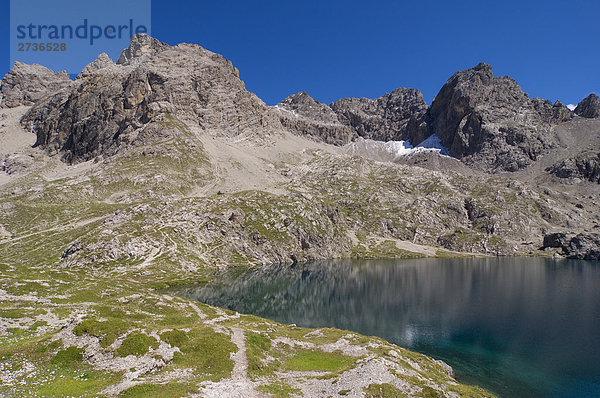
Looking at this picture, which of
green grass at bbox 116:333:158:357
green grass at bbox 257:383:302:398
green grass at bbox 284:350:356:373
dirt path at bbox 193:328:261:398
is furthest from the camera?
green grass at bbox 284:350:356:373

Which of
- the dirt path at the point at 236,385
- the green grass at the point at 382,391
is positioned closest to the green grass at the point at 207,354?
the dirt path at the point at 236,385

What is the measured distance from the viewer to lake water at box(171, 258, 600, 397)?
174 ft

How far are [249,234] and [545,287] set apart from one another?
134m

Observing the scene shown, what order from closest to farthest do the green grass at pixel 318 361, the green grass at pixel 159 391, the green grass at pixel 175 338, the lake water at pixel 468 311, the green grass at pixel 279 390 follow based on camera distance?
1. the green grass at pixel 159 391
2. the green grass at pixel 279 390
3. the green grass at pixel 175 338
4. the green grass at pixel 318 361
5. the lake water at pixel 468 311

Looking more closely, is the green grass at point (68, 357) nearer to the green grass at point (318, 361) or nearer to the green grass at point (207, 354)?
the green grass at point (207, 354)

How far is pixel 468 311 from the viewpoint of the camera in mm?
90500

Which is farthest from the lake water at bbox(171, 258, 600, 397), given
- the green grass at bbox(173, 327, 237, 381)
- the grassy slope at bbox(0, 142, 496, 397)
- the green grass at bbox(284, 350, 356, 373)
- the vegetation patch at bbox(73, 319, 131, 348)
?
the vegetation patch at bbox(73, 319, 131, 348)

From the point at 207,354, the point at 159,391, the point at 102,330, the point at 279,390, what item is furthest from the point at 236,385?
the point at 102,330

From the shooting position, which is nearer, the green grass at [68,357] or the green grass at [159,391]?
the green grass at [159,391]

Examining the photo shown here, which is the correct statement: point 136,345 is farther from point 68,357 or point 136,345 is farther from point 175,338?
point 68,357

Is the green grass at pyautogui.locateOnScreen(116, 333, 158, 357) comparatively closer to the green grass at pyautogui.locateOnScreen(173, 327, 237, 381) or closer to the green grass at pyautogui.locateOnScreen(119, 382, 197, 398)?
the green grass at pyautogui.locateOnScreen(173, 327, 237, 381)

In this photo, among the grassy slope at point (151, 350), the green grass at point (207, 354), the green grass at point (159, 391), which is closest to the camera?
the green grass at point (159, 391)

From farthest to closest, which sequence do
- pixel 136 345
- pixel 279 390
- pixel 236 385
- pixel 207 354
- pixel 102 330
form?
pixel 207 354 < pixel 102 330 < pixel 136 345 < pixel 279 390 < pixel 236 385

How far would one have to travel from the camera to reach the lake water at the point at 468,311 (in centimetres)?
5306
